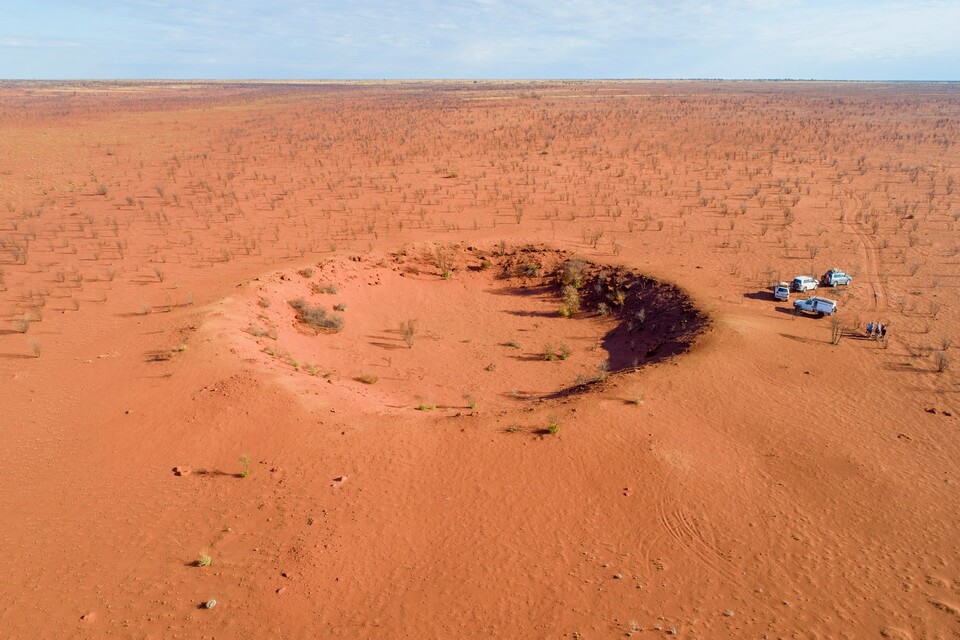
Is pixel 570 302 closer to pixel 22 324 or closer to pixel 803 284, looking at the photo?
pixel 803 284

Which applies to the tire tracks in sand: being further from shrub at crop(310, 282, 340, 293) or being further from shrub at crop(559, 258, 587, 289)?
shrub at crop(310, 282, 340, 293)

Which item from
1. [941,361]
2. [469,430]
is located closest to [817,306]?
[941,361]

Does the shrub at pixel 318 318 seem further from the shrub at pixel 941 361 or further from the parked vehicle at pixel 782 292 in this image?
the shrub at pixel 941 361

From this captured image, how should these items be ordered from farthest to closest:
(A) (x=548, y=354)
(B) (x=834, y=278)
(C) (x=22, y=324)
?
(B) (x=834, y=278) < (A) (x=548, y=354) < (C) (x=22, y=324)

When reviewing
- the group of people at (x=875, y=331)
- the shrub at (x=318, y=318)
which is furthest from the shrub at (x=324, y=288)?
the group of people at (x=875, y=331)

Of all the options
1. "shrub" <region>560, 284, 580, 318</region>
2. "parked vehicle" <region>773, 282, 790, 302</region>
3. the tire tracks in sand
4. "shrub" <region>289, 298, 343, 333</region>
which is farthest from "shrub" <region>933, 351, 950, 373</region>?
"shrub" <region>289, 298, 343, 333</region>

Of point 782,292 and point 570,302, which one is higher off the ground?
point 782,292

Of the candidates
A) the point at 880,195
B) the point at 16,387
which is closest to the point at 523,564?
the point at 16,387
